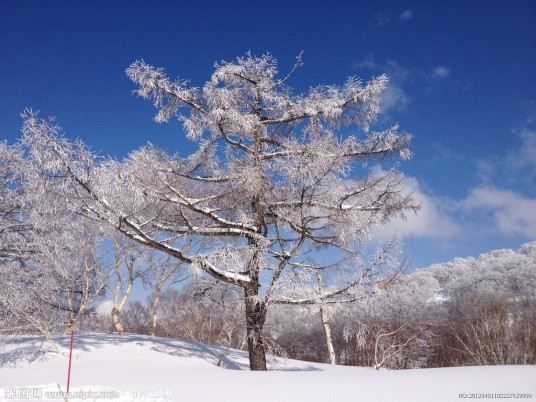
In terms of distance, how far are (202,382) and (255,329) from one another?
2.46m

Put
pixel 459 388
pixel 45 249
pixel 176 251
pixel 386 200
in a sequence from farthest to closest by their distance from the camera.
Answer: pixel 45 249, pixel 386 200, pixel 176 251, pixel 459 388

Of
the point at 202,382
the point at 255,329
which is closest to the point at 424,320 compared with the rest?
the point at 255,329

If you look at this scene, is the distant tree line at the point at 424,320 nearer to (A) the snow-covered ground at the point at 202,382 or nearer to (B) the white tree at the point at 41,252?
(A) the snow-covered ground at the point at 202,382

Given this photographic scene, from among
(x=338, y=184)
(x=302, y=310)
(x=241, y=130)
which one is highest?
(x=241, y=130)

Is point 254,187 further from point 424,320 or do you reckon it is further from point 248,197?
point 424,320

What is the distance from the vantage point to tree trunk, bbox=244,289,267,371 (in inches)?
335

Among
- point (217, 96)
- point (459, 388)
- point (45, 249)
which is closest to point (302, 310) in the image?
point (459, 388)

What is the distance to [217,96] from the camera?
28.1ft

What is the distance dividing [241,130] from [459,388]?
616cm

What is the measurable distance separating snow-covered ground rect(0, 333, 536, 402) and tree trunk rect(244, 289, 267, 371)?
97 centimetres

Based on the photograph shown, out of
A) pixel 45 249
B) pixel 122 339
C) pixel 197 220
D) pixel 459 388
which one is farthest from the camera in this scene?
pixel 45 249

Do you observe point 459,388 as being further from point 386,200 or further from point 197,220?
point 197,220

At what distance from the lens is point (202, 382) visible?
6.30m

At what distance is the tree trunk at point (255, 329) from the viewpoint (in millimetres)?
8516
